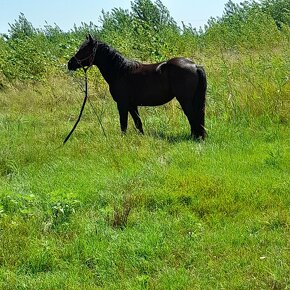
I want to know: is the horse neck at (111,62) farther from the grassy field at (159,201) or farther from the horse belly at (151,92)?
the grassy field at (159,201)

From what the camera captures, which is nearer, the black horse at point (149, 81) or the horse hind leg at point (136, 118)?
the black horse at point (149, 81)

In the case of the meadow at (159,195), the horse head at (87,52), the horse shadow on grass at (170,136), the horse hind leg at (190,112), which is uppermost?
the horse head at (87,52)

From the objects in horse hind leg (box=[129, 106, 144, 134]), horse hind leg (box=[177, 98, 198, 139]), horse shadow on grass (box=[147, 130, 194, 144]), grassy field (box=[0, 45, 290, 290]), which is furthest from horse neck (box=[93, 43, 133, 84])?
horse hind leg (box=[177, 98, 198, 139])

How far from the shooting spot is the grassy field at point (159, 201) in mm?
3713

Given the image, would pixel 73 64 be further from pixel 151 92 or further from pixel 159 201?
pixel 159 201

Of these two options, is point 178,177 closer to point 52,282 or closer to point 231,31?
point 52,282

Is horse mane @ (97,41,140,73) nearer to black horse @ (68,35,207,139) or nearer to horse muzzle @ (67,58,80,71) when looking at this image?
black horse @ (68,35,207,139)

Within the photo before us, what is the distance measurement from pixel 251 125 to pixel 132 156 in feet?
6.43

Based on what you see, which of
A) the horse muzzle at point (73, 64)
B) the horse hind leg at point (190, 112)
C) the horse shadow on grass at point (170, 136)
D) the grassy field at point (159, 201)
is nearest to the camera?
the grassy field at point (159, 201)

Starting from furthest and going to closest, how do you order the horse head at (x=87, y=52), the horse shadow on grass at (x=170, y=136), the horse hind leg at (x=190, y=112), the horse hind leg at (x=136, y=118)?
the horse head at (x=87, y=52)
the horse hind leg at (x=136, y=118)
the horse hind leg at (x=190, y=112)
the horse shadow on grass at (x=170, y=136)

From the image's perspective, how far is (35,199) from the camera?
16.7 feet

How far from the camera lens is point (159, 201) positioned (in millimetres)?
4910

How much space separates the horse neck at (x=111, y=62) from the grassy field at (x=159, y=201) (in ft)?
3.06

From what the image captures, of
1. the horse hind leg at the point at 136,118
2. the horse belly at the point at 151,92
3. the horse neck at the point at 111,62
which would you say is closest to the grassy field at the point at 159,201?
the horse hind leg at the point at 136,118
